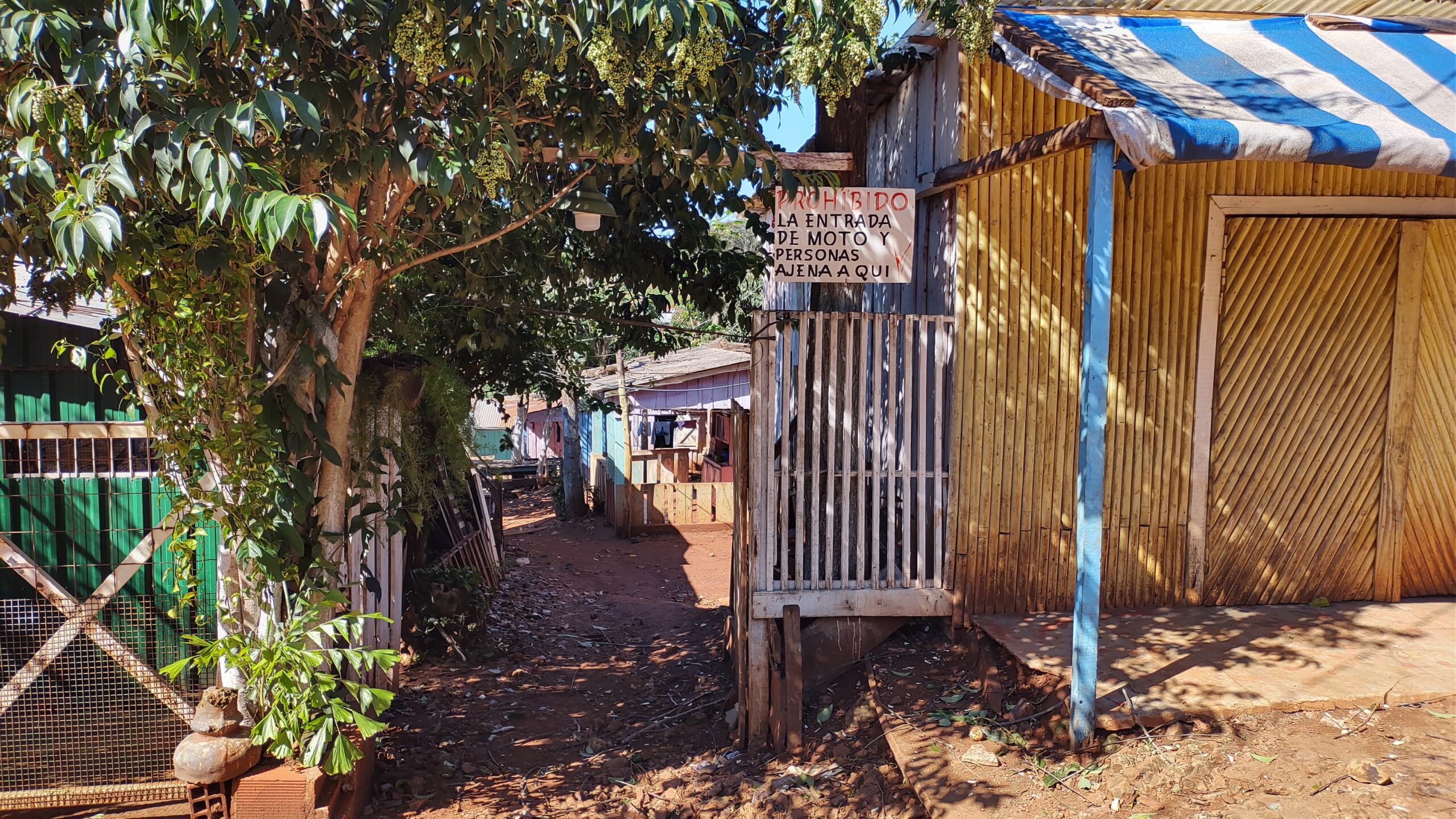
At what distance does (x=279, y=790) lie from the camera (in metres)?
4.13

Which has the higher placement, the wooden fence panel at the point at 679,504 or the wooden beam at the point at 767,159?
the wooden beam at the point at 767,159

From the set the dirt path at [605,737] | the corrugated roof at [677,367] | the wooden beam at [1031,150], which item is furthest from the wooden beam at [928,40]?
the corrugated roof at [677,367]

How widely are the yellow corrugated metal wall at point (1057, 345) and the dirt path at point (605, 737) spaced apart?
4.48 feet

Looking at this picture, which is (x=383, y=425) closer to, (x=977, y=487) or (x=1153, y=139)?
(x=977, y=487)

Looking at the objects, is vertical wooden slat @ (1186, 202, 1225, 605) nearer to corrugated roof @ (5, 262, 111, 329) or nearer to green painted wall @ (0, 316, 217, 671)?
green painted wall @ (0, 316, 217, 671)

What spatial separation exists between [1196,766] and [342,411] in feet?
13.8

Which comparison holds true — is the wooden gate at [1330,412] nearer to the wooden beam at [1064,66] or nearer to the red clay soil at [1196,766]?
the red clay soil at [1196,766]

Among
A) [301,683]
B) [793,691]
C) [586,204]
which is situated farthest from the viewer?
[793,691]

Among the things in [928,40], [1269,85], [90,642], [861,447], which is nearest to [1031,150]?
[1269,85]

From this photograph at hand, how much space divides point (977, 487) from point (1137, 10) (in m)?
3.17

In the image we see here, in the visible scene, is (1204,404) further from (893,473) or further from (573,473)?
(573,473)

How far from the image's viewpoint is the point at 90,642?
4.48 metres

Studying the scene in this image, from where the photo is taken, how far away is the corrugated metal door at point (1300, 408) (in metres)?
5.61

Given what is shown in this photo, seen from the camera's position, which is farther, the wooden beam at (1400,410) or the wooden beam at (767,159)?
the wooden beam at (1400,410)
